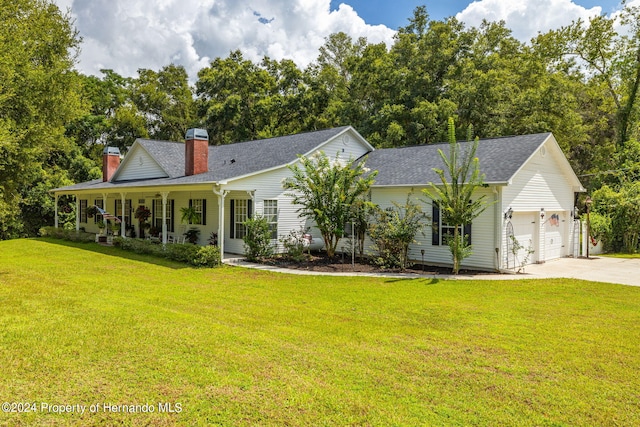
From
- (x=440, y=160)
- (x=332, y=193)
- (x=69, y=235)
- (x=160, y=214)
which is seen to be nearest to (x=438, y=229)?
(x=440, y=160)

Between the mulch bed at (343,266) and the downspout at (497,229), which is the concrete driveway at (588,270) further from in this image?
the mulch bed at (343,266)

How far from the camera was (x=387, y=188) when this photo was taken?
615 inches

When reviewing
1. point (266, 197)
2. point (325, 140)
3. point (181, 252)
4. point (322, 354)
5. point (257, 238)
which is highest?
point (325, 140)

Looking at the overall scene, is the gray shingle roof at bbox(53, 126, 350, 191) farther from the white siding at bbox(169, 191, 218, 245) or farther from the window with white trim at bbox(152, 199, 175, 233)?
the window with white trim at bbox(152, 199, 175, 233)

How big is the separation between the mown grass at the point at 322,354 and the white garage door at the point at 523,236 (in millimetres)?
3780

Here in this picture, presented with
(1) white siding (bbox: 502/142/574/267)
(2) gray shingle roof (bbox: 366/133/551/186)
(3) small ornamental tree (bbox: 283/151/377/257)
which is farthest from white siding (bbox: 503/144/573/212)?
(3) small ornamental tree (bbox: 283/151/377/257)

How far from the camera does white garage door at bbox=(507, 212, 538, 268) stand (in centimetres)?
1382

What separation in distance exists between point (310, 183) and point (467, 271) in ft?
19.3

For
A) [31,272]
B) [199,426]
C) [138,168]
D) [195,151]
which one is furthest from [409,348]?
[138,168]

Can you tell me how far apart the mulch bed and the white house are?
3.34ft

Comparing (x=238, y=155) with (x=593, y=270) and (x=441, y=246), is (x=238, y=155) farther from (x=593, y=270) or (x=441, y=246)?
(x=593, y=270)

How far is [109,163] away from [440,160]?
60.3 feet

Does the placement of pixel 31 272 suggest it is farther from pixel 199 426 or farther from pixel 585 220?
pixel 585 220

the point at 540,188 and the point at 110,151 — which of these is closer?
the point at 540,188
